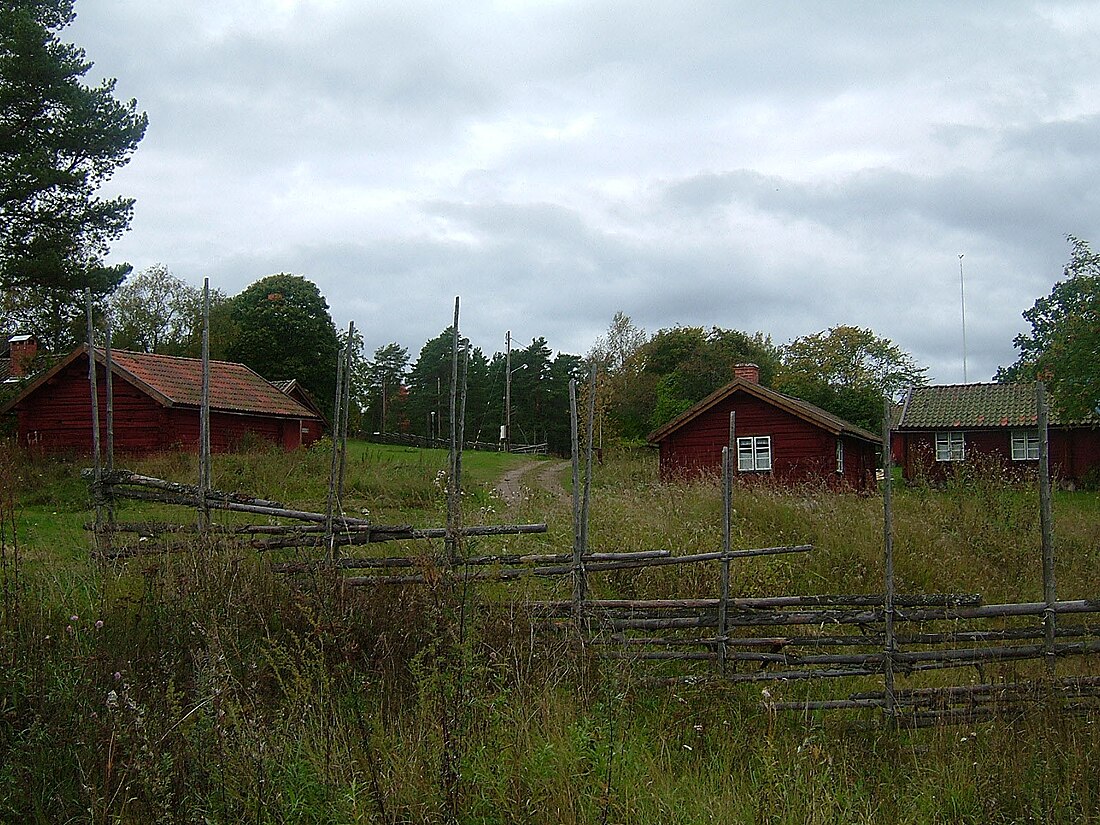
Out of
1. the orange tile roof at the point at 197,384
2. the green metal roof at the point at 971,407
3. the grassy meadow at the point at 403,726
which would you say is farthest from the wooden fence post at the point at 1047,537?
the green metal roof at the point at 971,407

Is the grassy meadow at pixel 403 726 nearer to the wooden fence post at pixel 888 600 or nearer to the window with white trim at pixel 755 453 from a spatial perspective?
the wooden fence post at pixel 888 600

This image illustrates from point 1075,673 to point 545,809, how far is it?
4074 millimetres

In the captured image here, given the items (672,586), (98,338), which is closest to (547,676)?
(672,586)

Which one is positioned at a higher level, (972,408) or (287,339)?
(287,339)

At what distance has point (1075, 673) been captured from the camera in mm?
5707

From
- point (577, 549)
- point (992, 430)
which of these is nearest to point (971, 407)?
point (992, 430)

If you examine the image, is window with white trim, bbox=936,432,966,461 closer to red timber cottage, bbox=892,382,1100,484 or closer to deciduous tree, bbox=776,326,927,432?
red timber cottage, bbox=892,382,1100,484

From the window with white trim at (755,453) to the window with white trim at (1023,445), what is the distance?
37.4 ft

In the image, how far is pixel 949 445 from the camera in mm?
30422

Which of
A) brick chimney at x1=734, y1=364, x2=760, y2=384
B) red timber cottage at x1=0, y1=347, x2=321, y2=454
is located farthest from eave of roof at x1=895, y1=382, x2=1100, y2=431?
red timber cottage at x1=0, y1=347, x2=321, y2=454

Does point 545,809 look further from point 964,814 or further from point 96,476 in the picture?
point 96,476

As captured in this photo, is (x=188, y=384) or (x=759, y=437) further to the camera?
(x=188, y=384)

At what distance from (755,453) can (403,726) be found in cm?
2033

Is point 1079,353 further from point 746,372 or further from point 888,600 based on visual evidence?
point 888,600
